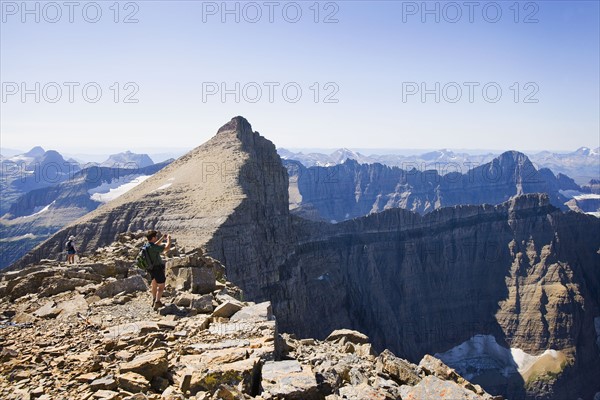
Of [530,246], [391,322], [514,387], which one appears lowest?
[514,387]

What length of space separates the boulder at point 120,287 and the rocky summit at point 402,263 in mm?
45568

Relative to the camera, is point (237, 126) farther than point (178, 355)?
Yes

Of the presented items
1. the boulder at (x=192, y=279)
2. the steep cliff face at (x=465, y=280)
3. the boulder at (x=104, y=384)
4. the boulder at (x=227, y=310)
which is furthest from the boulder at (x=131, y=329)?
the steep cliff face at (x=465, y=280)

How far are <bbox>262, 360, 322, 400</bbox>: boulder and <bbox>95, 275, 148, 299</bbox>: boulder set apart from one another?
10251 mm

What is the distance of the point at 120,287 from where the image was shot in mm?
17938

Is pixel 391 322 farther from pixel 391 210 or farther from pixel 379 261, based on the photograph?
pixel 391 210

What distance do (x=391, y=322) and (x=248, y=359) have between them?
116 meters

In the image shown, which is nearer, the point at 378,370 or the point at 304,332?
the point at 378,370

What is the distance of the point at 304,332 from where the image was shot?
86.4 m

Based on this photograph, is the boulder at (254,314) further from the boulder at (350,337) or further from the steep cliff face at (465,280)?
the steep cliff face at (465,280)

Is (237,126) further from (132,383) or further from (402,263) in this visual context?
(132,383)

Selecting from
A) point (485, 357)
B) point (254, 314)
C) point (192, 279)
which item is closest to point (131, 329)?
point (254, 314)

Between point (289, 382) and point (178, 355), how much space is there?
3058mm

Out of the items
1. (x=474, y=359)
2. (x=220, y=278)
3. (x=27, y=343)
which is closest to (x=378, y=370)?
(x=27, y=343)
